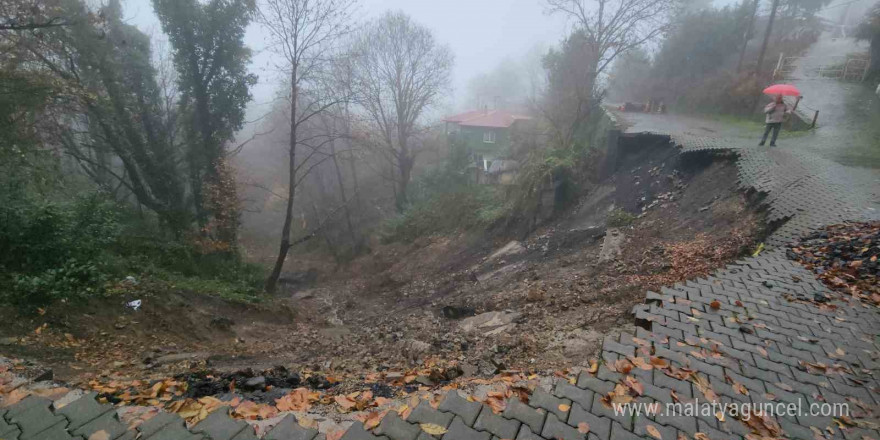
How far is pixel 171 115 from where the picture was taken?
1317 centimetres

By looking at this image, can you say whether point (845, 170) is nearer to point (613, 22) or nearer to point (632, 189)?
point (632, 189)

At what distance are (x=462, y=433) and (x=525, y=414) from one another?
0.46 meters

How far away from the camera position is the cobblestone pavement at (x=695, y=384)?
93.4 inches

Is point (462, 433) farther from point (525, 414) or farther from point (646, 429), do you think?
point (646, 429)

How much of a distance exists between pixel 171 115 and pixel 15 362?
12133mm

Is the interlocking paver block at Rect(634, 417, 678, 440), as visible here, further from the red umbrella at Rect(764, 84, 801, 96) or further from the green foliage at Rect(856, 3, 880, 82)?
the green foliage at Rect(856, 3, 880, 82)

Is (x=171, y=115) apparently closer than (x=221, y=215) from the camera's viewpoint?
No

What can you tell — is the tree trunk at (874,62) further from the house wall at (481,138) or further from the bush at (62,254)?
the bush at (62,254)

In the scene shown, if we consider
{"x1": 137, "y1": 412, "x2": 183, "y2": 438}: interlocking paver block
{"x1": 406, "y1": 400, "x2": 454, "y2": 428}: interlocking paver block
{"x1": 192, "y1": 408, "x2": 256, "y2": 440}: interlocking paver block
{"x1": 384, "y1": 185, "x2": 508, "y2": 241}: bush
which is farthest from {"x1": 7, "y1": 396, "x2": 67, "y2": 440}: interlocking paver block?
{"x1": 384, "y1": 185, "x2": 508, "y2": 241}: bush

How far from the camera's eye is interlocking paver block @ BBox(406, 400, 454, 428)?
8.04 feet

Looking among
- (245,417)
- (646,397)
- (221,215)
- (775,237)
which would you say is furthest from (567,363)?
(221,215)

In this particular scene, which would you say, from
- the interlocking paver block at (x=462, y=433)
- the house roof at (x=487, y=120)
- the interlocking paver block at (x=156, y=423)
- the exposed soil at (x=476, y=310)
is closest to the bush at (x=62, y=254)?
the exposed soil at (x=476, y=310)

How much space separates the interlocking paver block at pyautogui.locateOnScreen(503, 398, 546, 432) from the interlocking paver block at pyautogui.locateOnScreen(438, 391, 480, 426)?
21 centimetres

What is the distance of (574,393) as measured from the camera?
2740 millimetres
